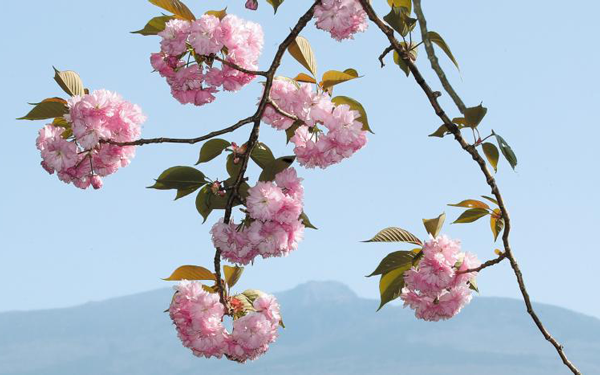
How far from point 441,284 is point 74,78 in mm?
1785

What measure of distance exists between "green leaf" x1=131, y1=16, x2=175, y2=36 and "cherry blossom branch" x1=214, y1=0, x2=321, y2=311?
0.46m

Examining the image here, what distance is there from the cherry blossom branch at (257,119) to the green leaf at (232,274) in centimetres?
6

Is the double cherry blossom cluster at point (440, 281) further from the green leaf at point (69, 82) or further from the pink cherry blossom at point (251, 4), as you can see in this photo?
the green leaf at point (69, 82)

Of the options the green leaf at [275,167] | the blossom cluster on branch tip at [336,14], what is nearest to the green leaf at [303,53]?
the blossom cluster on branch tip at [336,14]

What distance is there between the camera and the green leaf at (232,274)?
304 cm

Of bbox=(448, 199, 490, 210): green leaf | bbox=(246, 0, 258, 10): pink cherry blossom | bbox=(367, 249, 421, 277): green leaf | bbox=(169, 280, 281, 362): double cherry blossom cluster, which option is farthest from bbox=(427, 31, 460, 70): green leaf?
bbox=(169, 280, 281, 362): double cherry blossom cluster

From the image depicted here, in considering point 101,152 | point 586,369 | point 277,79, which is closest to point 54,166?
point 101,152

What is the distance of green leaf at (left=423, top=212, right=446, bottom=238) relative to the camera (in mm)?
3221

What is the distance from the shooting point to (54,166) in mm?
3104

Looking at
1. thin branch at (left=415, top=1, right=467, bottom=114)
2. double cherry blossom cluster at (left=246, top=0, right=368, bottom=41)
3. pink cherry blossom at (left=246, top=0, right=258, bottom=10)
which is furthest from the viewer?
pink cherry blossom at (left=246, top=0, right=258, bottom=10)

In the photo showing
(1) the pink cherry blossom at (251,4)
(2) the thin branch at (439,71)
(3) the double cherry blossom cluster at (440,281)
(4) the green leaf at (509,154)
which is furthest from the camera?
Answer: (3) the double cherry blossom cluster at (440,281)

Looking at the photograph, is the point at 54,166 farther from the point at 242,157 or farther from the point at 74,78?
the point at 242,157

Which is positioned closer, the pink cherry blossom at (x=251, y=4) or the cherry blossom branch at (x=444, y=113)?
the cherry blossom branch at (x=444, y=113)

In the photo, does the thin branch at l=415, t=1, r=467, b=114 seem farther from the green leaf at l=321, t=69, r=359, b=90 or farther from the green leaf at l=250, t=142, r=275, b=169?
the green leaf at l=250, t=142, r=275, b=169
